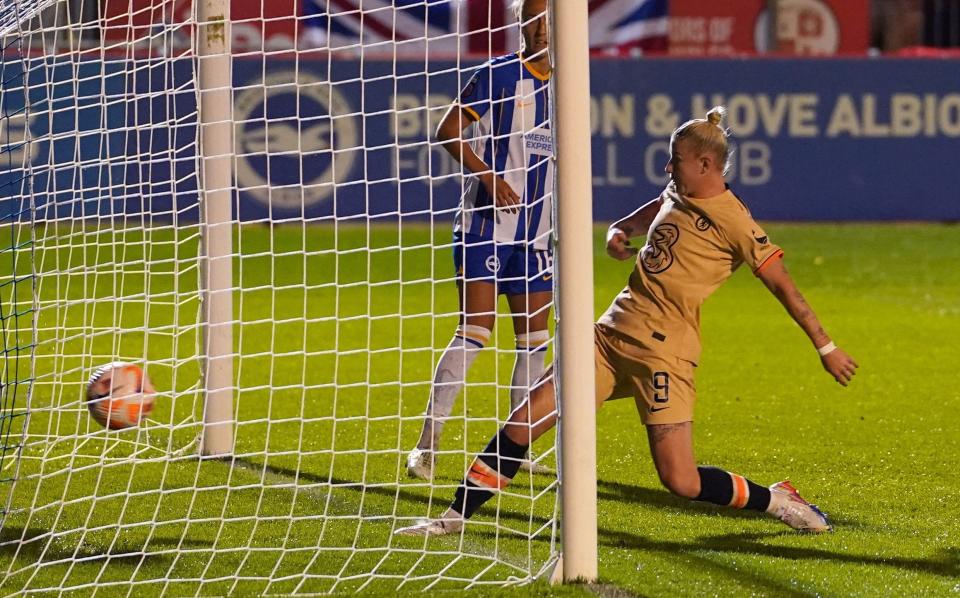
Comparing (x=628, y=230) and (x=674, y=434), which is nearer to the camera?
(x=674, y=434)

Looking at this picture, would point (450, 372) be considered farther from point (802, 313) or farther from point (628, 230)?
point (802, 313)

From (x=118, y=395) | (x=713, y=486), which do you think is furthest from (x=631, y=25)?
(x=713, y=486)

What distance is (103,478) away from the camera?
5.50 metres

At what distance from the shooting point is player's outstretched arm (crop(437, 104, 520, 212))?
516 cm

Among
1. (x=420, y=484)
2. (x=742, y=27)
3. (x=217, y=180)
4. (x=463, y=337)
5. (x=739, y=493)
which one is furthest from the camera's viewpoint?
(x=742, y=27)

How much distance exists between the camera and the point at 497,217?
5.42 metres

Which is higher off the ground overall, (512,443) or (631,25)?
(631,25)

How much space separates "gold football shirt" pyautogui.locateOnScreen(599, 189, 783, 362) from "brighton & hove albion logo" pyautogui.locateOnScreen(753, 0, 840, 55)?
48.9ft

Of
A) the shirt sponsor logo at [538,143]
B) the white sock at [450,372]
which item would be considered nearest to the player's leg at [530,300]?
the white sock at [450,372]

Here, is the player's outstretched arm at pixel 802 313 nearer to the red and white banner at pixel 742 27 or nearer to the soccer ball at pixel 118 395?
the soccer ball at pixel 118 395

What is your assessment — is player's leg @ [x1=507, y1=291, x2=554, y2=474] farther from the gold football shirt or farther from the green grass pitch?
the gold football shirt

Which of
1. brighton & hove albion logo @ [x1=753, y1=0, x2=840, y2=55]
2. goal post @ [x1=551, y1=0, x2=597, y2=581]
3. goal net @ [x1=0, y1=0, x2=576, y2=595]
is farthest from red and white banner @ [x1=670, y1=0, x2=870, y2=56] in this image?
goal post @ [x1=551, y1=0, x2=597, y2=581]

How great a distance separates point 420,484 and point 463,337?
0.96 m

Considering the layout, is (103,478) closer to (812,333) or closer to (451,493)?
(451,493)
